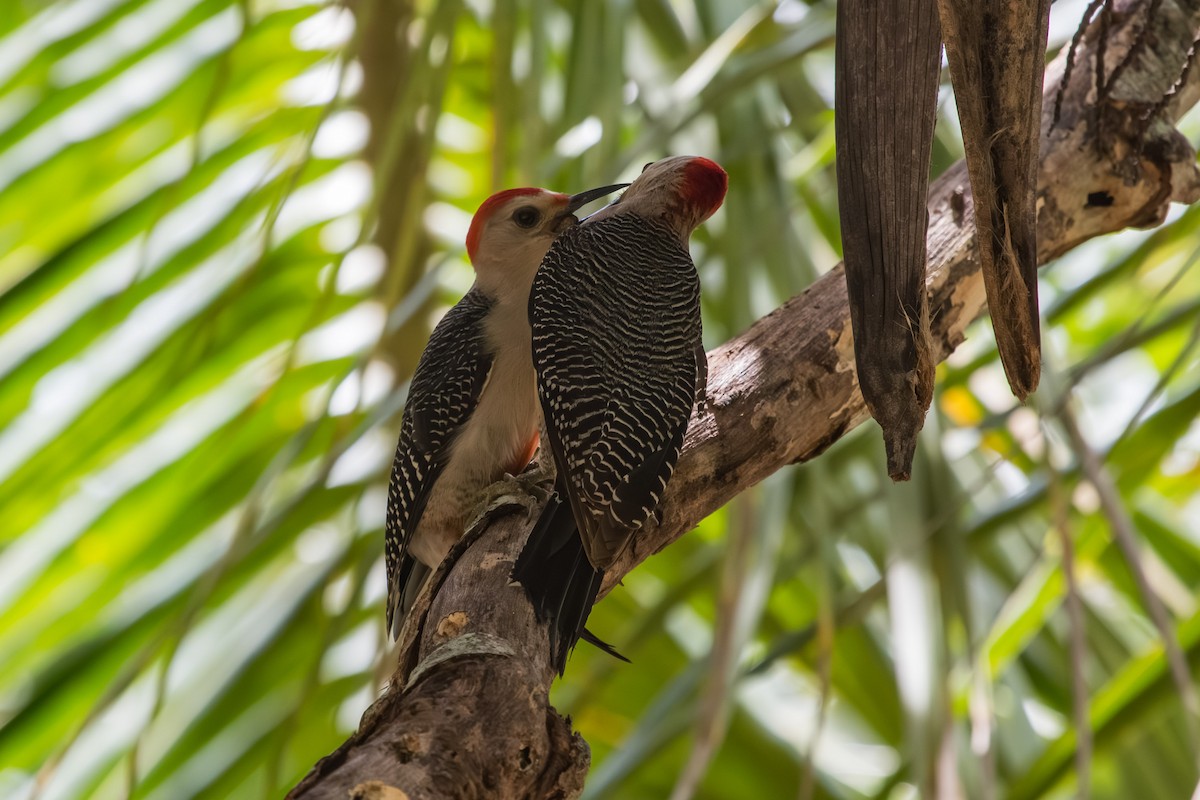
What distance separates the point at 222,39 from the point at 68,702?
1.27 meters

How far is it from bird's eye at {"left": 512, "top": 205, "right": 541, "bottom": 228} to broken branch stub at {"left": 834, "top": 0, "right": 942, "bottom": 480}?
0.94 metres

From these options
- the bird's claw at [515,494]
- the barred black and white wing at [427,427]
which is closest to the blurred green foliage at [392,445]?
the barred black and white wing at [427,427]

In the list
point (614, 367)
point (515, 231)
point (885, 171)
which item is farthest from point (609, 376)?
point (885, 171)

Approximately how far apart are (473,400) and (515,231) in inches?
11.1

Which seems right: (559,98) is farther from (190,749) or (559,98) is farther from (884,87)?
(884,87)

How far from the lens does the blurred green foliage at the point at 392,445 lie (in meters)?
1.48

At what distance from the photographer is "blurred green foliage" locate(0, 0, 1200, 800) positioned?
1.48 m

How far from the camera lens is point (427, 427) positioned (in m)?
1.57

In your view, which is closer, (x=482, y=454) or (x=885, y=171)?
(x=885, y=171)

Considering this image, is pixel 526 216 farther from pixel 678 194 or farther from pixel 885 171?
pixel 885 171

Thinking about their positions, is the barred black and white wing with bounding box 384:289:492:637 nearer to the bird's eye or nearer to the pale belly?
the pale belly

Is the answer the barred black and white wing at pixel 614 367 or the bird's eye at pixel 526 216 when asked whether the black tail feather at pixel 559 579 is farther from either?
the bird's eye at pixel 526 216

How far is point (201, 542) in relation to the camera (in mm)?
2047

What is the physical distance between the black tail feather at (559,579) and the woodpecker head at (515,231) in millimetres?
547
